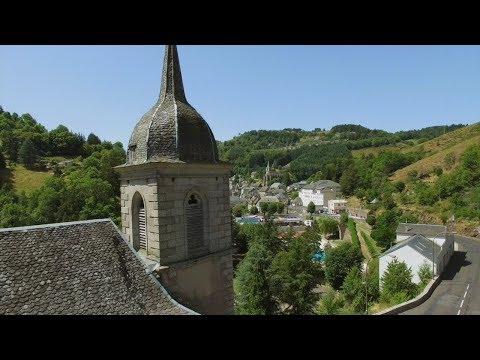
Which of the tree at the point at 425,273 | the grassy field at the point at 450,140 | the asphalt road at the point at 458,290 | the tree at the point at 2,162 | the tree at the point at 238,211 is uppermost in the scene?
the grassy field at the point at 450,140

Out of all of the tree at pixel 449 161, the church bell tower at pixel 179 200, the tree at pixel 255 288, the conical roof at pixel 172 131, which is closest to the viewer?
the church bell tower at pixel 179 200

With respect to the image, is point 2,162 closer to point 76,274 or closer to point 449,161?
point 76,274

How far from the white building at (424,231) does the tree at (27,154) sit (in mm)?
66351

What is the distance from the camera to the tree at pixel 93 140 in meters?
95.2

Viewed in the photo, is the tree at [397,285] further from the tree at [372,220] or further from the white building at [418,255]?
the tree at [372,220]

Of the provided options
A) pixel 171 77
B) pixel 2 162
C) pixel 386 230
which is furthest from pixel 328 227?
pixel 2 162

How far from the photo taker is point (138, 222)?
11.0m

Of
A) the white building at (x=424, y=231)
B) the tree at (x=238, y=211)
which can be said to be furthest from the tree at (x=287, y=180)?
the white building at (x=424, y=231)

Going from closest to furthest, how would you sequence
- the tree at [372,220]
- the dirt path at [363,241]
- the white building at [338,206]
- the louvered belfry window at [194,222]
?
the louvered belfry window at [194,222]
the dirt path at [363,241]
the tree at [372,220]
the white building at [338,206]

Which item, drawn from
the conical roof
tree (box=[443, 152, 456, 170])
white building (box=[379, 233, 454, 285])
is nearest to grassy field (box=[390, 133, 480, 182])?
tree (box=[443, 152, 456, 170])

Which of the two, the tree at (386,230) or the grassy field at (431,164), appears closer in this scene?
the tree at (386,230)
